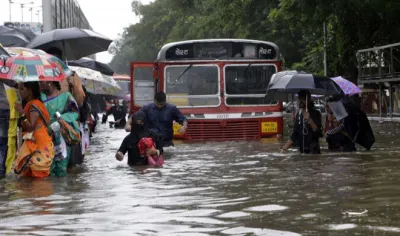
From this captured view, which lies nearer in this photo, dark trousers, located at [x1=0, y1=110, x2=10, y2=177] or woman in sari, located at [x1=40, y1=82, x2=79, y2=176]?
dark trousers, located at [x1=0, y1=110, x2=10, y2=177]

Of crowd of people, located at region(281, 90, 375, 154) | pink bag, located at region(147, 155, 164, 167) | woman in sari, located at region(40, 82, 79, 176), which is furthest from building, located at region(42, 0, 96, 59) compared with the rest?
woman in sari, located at region(40, 82, 79, 176)

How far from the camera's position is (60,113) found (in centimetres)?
1273

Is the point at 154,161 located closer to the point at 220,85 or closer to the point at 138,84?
the point at 220,85

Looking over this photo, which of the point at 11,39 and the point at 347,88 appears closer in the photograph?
the point at 347,88

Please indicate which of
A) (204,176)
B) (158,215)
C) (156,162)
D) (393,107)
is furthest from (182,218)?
(393,107)

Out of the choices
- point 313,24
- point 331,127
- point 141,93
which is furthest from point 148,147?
point 313,24

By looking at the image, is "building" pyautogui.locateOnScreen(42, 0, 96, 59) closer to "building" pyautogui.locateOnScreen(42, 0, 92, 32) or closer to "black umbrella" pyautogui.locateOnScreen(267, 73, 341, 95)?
"building" pyautogui.locateOnScreen(42, 0, 92, 32)

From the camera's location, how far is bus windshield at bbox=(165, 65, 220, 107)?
66.5ft

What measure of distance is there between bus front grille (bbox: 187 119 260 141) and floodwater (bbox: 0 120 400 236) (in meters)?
4.98

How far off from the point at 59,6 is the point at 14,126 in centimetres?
2829

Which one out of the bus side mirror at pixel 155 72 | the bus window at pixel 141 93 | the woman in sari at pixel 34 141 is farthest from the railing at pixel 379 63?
the woman in sari at pixel 34 141

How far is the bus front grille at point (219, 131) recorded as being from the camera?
66.5ft

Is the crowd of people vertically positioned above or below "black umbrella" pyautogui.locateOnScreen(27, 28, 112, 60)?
below

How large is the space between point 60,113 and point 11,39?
254 inches
